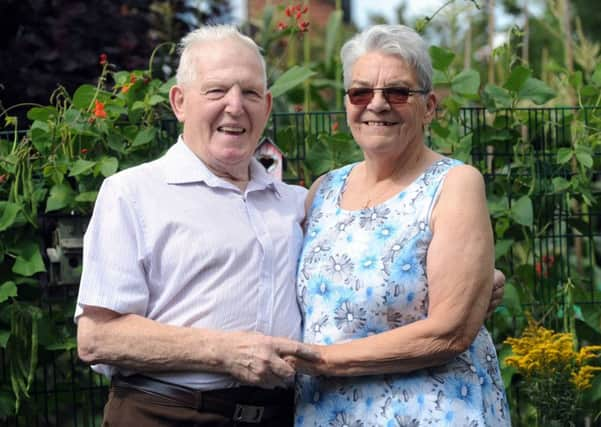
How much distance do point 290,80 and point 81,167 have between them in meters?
0.90

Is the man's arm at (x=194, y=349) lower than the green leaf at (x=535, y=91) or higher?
lower

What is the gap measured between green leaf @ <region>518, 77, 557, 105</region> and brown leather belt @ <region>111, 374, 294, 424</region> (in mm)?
1628

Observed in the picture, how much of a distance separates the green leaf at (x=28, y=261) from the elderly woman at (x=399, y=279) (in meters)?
1.08

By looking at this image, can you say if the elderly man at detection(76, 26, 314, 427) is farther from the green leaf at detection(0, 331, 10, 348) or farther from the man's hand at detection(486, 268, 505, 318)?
the green leaf at detection(0, 331, 10, 348)

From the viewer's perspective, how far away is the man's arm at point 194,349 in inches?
97.0

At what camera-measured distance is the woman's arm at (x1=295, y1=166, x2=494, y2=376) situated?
2.44 metres

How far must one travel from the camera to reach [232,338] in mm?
2479

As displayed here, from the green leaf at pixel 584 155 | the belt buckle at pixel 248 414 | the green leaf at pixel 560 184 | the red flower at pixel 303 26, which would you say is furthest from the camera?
the red flower at pixel 303 26

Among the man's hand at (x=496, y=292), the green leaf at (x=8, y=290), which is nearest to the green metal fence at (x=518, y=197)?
the green leaf at (x=8, y=290)

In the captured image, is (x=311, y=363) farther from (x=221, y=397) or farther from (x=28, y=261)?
(x=28, y=261)

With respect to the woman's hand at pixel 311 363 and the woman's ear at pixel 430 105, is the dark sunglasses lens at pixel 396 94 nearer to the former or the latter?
the woman's ear at pixel 430 105

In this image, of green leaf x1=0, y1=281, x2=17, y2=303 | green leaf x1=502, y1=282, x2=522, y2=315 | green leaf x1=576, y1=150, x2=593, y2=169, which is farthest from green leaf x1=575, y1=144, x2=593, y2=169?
green leaf x1=0, y1=281, x2=17, y2=303

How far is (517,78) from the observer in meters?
3.59

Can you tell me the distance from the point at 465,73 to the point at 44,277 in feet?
5.66
